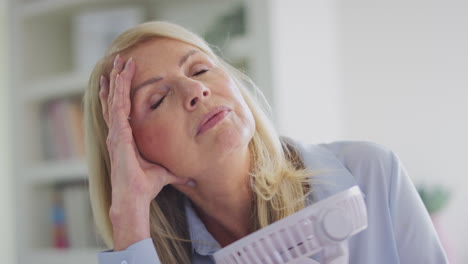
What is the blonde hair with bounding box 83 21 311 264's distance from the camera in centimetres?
101

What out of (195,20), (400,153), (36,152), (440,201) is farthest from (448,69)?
(36,152)

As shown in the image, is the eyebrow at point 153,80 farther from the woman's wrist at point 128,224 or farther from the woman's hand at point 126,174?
the woman's wrist at point 128,224

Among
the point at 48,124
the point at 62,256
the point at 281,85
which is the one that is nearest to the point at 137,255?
the point at 281,85

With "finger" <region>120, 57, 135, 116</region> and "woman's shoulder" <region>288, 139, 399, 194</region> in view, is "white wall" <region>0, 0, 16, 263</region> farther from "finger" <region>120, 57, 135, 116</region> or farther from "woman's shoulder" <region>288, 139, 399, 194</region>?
"woman's shoulder" <region>288, 139, 399, 194</region>

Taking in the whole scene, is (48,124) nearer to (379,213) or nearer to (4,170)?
(4,170)

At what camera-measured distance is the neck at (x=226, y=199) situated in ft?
3.21

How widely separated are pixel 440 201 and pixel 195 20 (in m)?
1.18

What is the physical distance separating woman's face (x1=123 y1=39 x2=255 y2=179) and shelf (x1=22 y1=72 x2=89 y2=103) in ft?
4.57

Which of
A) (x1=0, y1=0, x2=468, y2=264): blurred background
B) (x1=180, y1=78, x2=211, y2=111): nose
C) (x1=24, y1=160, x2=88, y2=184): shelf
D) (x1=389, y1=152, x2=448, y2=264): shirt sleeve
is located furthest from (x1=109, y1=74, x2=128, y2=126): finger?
(x1=24, y1=160, x2=88, y2=184): shelf

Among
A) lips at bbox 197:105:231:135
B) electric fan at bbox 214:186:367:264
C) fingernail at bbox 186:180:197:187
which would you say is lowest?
fingernail at bbox 186:180:197:187

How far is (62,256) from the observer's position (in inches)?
92.9

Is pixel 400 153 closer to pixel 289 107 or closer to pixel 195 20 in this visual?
pixel 289 107

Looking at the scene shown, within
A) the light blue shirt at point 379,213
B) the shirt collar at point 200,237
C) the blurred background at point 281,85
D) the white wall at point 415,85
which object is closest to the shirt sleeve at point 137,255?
the light blue shirt at point 379,213

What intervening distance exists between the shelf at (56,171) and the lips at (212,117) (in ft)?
4.94
